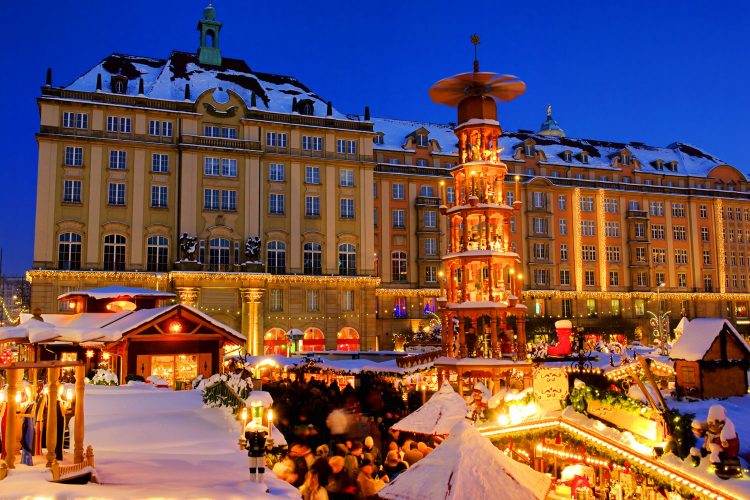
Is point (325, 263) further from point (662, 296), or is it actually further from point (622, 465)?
point (622, 465)

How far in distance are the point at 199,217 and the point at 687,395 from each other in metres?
39.7

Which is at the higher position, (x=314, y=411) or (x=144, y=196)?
(x=144, y=196)

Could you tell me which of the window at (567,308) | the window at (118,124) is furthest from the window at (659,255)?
the window at (118,124)

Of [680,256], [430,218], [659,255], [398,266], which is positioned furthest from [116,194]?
[680,256]

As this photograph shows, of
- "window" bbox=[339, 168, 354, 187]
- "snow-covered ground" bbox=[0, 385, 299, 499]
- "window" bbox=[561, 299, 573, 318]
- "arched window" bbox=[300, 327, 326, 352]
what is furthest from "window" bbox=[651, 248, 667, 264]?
"snow-covered ground" bbox=[0, 385, 299, 499]

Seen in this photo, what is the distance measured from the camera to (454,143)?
225 ft

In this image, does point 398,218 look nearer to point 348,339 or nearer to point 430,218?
point 430,218

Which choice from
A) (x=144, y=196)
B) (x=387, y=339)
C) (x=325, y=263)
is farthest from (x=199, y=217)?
(x=387, y=339)

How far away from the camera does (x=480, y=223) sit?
3228cm

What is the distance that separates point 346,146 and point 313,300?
40.4 ft

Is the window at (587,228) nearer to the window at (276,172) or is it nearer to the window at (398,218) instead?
the window at (398,218)

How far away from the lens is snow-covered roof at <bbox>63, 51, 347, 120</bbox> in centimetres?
5219

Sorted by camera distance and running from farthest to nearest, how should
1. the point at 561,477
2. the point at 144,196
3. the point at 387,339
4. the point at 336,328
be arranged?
the point at 387,339
the point at 336,328
the point at 144,196
the point at 561,477

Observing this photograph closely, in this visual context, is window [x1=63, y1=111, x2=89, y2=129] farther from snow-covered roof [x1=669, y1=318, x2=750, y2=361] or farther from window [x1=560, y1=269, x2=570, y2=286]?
snow-covered roof [x1=669, y1=318, x2=750, y2=361]
